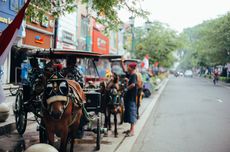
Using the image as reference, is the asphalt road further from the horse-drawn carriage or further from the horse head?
the horse head

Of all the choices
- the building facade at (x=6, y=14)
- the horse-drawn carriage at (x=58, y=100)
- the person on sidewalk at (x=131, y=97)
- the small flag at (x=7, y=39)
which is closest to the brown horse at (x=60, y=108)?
the horse-drawn carriage at (x=58, y=100)

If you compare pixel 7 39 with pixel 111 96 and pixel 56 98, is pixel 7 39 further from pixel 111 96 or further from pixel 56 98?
pixel 111 96

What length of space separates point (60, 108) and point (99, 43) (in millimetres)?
34739

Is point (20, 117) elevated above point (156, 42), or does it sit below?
below

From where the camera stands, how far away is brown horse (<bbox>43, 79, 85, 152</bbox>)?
19.6 ft

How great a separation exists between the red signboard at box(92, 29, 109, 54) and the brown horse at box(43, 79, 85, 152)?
1229 inches

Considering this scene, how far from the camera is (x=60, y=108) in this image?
5961 millimetres

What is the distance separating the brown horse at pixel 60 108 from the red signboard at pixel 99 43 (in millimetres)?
31218

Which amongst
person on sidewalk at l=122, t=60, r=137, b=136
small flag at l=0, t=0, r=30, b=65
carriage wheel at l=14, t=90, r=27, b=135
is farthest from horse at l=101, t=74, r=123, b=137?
small flag at l=0, t=0, r=30, b=65

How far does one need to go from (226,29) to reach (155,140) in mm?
39221

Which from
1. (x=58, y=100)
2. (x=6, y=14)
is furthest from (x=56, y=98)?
(x=6, y=14)

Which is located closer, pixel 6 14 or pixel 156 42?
pixel 6 14

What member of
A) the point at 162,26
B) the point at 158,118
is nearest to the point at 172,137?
the point at 158,118

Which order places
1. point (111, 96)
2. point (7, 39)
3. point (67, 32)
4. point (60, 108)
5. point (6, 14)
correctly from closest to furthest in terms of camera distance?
1. point (7, 39)
2. point (60, 108)
3. point (111, 96)
4. point (6, 14)
5. point (67, 32)
